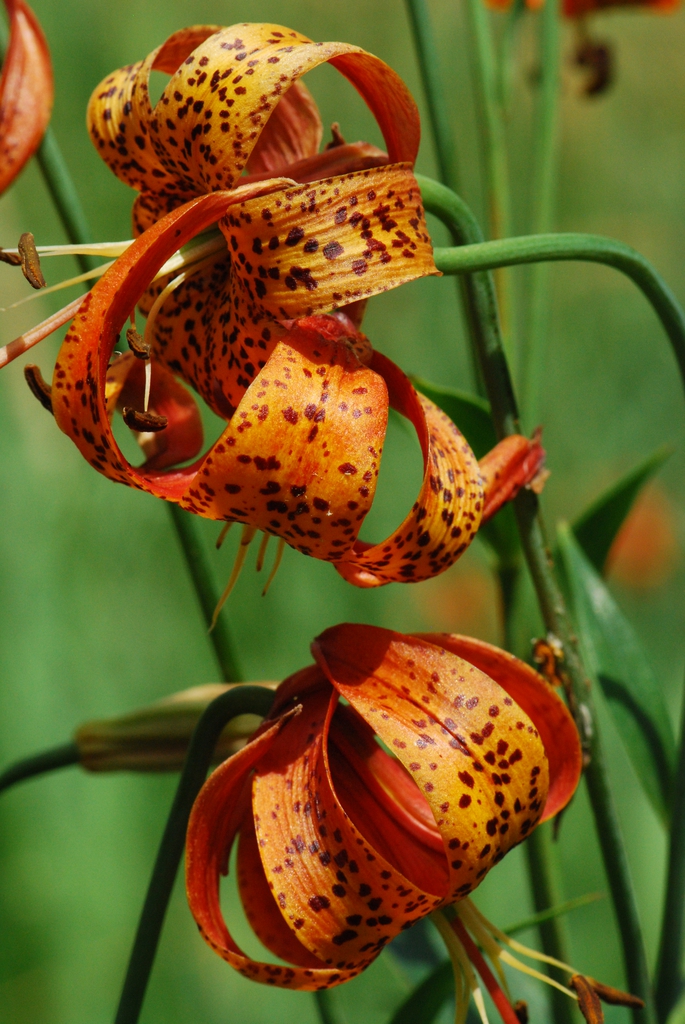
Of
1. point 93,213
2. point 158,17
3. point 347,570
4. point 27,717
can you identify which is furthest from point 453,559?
point 158,17

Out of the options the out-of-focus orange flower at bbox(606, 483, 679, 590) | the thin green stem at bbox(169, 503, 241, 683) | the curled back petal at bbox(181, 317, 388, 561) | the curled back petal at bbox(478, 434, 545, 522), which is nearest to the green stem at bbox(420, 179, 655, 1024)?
the curled back petal at bbox(478, 434, 545, 522)

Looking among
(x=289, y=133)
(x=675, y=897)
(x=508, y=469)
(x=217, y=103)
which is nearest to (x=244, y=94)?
(x=217, y=103)

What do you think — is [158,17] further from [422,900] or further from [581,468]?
[422,900]

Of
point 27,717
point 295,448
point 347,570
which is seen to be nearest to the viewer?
point 295,448

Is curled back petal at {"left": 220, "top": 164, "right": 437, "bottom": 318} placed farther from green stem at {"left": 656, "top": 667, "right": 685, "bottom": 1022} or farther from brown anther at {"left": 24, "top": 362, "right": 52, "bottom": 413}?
green stem at {"left": 656, "top": 667, "right": 685, "bottom": 1022}

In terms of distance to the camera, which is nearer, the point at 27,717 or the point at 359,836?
the point at 359,836

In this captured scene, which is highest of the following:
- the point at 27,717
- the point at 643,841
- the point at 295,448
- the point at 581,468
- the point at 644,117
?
the point at 295,448

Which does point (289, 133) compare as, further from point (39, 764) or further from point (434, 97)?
point (39, 764)

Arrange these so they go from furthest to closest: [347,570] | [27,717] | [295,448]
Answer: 1. [27,717]
2. [347,570]
3. [295,448]
